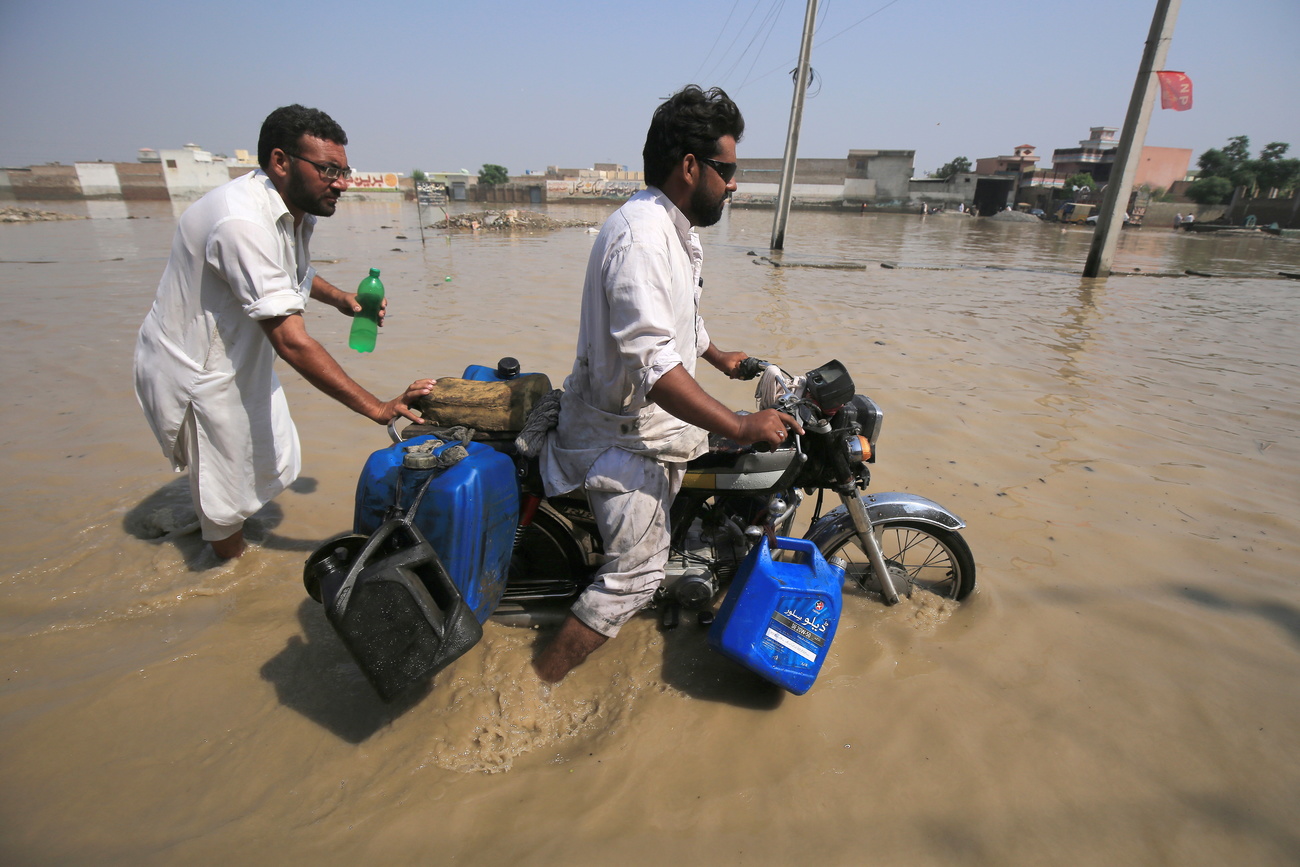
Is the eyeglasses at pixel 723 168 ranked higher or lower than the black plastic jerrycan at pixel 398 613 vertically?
higher

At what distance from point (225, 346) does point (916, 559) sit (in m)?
3.39

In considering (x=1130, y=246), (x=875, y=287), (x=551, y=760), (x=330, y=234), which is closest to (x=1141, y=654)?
(x=551, y=760)

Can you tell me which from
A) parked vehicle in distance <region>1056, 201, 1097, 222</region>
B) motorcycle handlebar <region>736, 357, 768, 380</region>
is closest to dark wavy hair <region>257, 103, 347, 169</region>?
motorcycle handlebar <region>736, 357, 768, 380</region>

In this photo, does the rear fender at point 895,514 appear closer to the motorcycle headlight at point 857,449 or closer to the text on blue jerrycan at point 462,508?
the motorcycle headlight at point 857,449

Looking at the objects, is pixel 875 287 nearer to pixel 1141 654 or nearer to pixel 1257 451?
pixel 1257 451

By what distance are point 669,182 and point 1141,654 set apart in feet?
8.97

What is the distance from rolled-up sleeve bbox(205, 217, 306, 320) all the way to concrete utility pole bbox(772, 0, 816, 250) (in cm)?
1619

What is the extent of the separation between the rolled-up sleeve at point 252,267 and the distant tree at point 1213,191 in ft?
216

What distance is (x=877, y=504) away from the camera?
8.68 ft

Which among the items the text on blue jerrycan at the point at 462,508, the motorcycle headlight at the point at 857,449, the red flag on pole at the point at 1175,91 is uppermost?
the red flag on pole at the point at 1175,91

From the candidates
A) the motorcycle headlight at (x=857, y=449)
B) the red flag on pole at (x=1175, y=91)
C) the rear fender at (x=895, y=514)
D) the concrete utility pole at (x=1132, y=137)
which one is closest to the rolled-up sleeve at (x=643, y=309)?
the motorcycle headlight at (x=857, y=449)

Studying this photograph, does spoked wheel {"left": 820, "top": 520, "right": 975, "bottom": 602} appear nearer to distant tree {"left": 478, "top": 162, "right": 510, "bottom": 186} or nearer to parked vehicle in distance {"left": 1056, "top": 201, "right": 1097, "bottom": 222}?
parked vehicle in distance {"left": 1056, "top": 201, "right": 1097, "bottom": 222}

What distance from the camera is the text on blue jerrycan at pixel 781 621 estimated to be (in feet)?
7.08

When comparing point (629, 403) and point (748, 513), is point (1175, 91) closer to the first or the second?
point (748, 513)
